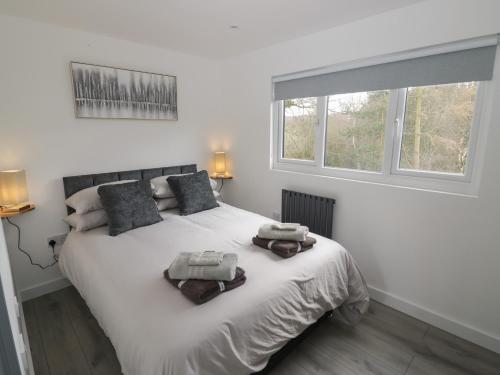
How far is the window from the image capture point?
1.90m

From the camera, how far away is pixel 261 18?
2.24m

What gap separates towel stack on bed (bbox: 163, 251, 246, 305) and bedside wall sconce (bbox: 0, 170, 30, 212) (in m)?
1.50

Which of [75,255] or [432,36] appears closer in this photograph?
[432,36]

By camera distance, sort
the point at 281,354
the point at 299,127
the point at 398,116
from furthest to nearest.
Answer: the point at 299,127, the point at 398,116, the point at 281,354

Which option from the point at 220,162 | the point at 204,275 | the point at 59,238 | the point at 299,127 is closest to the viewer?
the point at 204,275

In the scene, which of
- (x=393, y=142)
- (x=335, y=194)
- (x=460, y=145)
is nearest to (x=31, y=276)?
(x=335, y=194)

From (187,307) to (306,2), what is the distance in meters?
2.17

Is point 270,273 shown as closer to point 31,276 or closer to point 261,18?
point 261,18

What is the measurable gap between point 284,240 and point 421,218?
1.11m

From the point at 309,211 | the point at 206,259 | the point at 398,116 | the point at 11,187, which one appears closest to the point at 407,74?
the point at 398,116

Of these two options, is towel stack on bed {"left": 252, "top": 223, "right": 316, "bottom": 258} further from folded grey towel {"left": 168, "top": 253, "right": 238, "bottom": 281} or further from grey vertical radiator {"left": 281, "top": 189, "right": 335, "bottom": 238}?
grey vertical radiator {"left": 281, "top": 189, "right": 335, "bottom": 238}

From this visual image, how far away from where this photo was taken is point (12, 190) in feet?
6.90

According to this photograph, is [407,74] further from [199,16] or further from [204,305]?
[204,305]

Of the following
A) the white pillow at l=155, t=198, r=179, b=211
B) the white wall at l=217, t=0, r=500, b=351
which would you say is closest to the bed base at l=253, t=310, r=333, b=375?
the white wall at l=217, t=0, r=500, b=351
